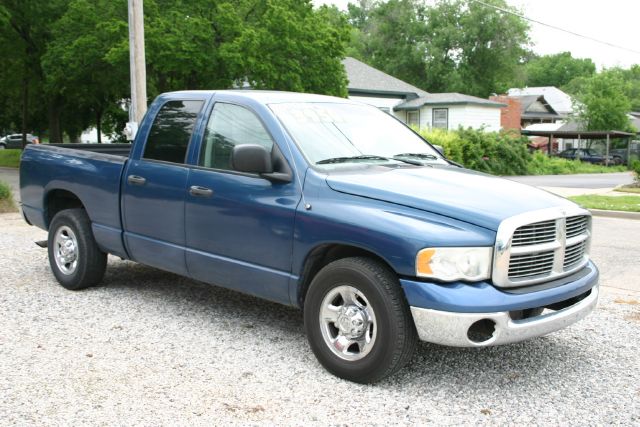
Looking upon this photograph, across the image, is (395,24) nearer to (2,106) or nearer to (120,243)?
(2,106)

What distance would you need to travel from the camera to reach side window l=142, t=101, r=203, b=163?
5648mm

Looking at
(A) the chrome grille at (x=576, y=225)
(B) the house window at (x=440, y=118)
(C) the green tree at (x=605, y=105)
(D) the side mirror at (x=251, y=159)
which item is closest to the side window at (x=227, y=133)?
(D) the side mirror at (x=251, y=159)

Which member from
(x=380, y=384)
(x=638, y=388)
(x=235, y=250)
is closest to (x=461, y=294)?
(x=380, y=384)

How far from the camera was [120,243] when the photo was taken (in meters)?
6.12

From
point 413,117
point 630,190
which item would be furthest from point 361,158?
point 413,117

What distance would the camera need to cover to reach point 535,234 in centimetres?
420

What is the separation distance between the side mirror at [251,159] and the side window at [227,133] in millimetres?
347

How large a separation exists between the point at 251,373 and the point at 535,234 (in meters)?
2.04

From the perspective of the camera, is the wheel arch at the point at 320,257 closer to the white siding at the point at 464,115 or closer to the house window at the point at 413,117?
the white siding at the point at 464,115

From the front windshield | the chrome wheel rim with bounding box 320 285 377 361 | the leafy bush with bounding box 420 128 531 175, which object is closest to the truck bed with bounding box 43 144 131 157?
the front windshield

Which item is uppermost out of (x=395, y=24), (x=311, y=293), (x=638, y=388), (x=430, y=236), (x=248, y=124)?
(x=395, y=24)

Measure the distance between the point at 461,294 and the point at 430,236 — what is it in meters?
0.38

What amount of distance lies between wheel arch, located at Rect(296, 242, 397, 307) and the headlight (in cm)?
48

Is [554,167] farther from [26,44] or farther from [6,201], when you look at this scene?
[6,201]
